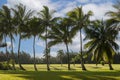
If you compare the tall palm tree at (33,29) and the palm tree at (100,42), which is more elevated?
the tall palm tree at (33,29)

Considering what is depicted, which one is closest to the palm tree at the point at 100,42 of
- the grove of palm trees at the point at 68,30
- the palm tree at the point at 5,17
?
the grove of palm trees at the point at 68,30

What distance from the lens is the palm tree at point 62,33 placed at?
52513 millimetres

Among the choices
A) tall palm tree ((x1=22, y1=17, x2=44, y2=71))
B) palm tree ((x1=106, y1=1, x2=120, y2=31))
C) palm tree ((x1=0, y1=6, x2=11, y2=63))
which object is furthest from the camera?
palm tree ((x1=0, y1=6, x2=11, y2=63))

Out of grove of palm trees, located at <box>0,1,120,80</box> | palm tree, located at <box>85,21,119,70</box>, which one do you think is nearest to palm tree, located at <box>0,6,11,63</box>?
grove of palm trees, located at <box>0,1,120,80</box>

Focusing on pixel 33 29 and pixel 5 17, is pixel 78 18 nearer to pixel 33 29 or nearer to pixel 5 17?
pixel 33 29

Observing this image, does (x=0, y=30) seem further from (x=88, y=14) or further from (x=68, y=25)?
(x=88, y=14)

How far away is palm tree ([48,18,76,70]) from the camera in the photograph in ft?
172

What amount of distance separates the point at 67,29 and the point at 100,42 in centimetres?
688

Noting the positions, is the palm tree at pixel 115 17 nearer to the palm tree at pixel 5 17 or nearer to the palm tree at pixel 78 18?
the palm tree at pixel 78 18

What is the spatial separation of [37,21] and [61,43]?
625cm

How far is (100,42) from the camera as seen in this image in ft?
164

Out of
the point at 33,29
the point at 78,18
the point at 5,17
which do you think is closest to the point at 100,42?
the point at 78,18

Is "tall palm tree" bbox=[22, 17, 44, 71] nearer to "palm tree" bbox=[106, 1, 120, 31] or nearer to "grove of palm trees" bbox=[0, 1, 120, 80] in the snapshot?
"grove of palm trees" bbox=[0, 1, 120, 80]

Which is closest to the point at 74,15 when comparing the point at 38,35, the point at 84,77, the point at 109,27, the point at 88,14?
the point at 88,14
